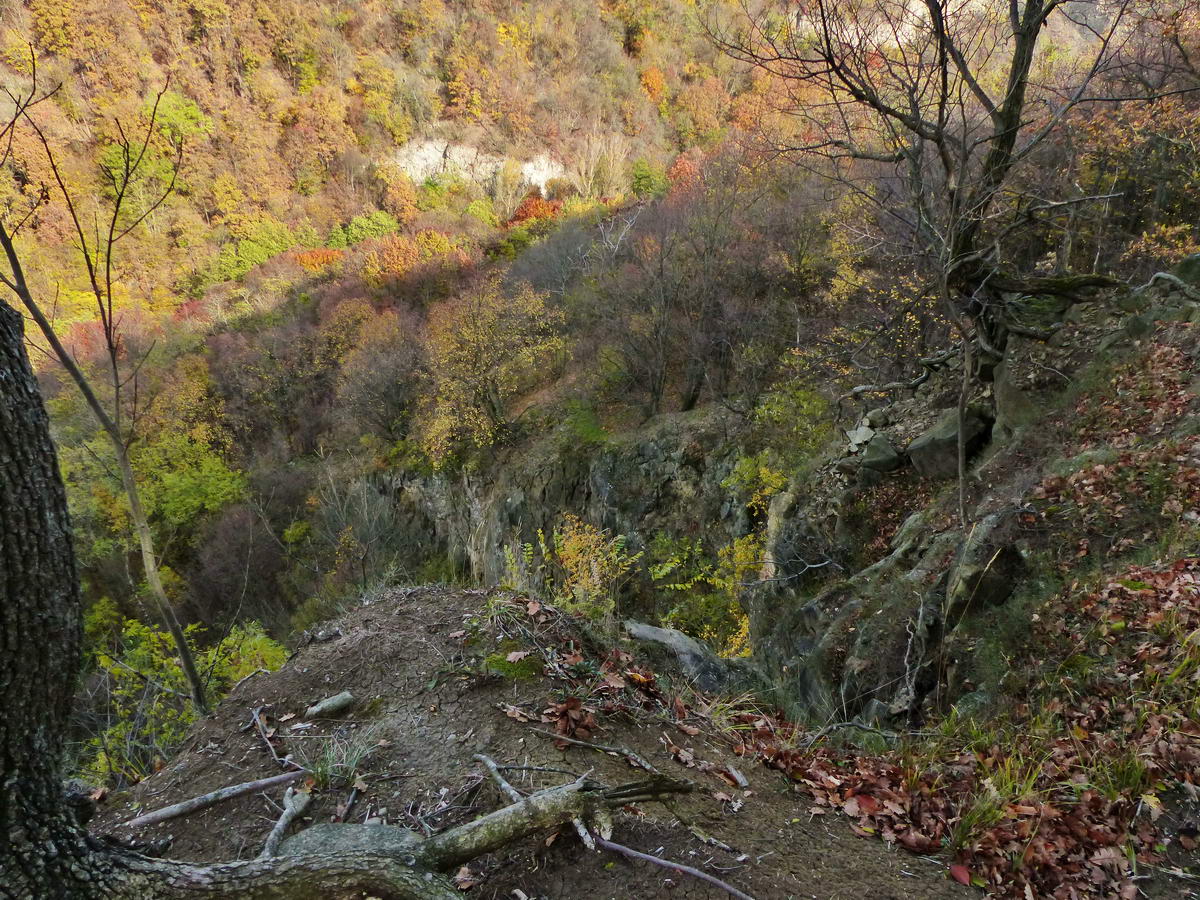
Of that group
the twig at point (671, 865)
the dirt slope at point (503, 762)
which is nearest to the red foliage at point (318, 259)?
the dirt slope at point (503, 762)

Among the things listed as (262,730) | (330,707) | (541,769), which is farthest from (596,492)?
(541,769)

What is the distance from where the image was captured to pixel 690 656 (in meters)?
5.99

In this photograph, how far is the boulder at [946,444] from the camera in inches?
263

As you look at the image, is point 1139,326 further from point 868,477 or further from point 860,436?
point 860,436

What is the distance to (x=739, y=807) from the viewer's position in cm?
271

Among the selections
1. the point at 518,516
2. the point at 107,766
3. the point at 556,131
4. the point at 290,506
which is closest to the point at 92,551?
the point at 290,506

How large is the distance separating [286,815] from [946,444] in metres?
7.22

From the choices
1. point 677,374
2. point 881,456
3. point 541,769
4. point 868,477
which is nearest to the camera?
point 541,769

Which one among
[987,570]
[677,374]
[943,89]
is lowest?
[987,570]

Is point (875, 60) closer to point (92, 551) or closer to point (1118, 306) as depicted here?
point (1118, 306)

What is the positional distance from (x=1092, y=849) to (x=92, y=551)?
2781 cm

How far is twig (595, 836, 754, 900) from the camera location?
2091mm

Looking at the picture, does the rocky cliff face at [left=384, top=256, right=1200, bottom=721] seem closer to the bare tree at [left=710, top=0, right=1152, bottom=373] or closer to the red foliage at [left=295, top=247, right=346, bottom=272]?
the bare tree at [left=710, top=0, right=1152, bottom=373]

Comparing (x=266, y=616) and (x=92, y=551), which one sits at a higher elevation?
(x=92, y=551)
